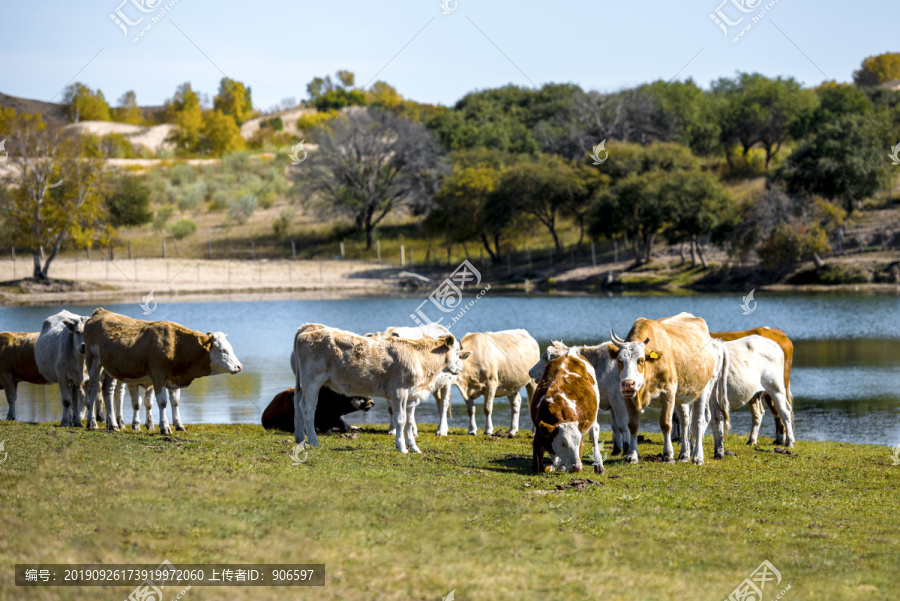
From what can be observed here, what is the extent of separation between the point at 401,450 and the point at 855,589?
7983mm

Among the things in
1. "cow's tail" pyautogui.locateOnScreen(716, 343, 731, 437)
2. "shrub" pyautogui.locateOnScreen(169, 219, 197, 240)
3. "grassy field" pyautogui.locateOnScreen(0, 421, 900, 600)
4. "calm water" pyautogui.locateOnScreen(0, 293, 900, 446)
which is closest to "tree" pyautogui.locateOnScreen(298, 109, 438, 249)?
"shrub" pyautogui.locateOnScreen(169, 219, 197, 240)

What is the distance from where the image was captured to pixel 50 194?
70000 mm

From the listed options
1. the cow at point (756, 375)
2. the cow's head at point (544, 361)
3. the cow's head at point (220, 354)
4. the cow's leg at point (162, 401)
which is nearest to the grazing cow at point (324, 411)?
the cow's head at point (220, 354)

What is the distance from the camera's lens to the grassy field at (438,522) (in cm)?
732

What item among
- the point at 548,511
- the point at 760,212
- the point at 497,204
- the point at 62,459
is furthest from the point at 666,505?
the point at 497,204

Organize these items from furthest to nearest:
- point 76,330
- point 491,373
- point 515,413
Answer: point 491,373 < point 515,413 < point 76,330

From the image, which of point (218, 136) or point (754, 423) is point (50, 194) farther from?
point (218, 136)

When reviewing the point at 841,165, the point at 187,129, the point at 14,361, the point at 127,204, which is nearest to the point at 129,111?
the point at 187,129

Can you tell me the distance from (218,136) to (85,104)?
4846 cm

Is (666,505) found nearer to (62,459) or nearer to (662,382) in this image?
(662,382)

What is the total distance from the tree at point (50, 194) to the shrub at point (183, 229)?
17.9 meters

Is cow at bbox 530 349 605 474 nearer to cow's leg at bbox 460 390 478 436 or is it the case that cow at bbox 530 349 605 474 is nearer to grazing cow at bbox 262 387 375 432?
cow's leg at bbox 460 390 478 436

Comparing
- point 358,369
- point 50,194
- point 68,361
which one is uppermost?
point 50,194

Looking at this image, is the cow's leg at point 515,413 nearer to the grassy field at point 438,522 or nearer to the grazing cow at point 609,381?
the grazing cow at point 609,381
